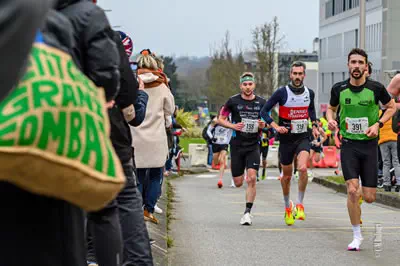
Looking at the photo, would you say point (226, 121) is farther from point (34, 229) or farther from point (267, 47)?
point (267, 47)

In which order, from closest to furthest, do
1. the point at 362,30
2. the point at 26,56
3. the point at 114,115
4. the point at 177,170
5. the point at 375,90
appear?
the point at 26,56 → the point at 114,115 → the point at 375,90 → the point at 362,30 → the point at 177,170

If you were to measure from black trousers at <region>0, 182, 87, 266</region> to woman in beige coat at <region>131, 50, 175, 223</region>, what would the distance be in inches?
254

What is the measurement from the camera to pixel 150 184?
1037 centimetres

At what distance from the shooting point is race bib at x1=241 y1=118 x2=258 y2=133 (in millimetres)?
13148

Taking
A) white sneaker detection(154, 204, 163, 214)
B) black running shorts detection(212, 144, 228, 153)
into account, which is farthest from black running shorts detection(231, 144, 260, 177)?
black running shorts detection(212, 144, 228, 153)

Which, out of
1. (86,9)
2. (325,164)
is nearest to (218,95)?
(325,164)

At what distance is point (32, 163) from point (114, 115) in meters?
3.19

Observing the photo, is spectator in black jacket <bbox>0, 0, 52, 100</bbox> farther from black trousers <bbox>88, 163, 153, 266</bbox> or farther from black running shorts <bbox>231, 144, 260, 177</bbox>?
black running shorts <bbox>231, 144, 260, 177</bbox>

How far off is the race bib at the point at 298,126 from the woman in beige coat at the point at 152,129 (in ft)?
9.44

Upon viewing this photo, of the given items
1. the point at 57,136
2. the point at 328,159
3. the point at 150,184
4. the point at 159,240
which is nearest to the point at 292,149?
the point at 150,184

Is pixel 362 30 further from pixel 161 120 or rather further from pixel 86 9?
pixel 86 9

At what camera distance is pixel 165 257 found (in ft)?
29.3

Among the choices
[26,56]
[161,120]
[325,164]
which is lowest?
[325,164]

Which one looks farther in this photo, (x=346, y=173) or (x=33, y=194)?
(x=346, y=173)
